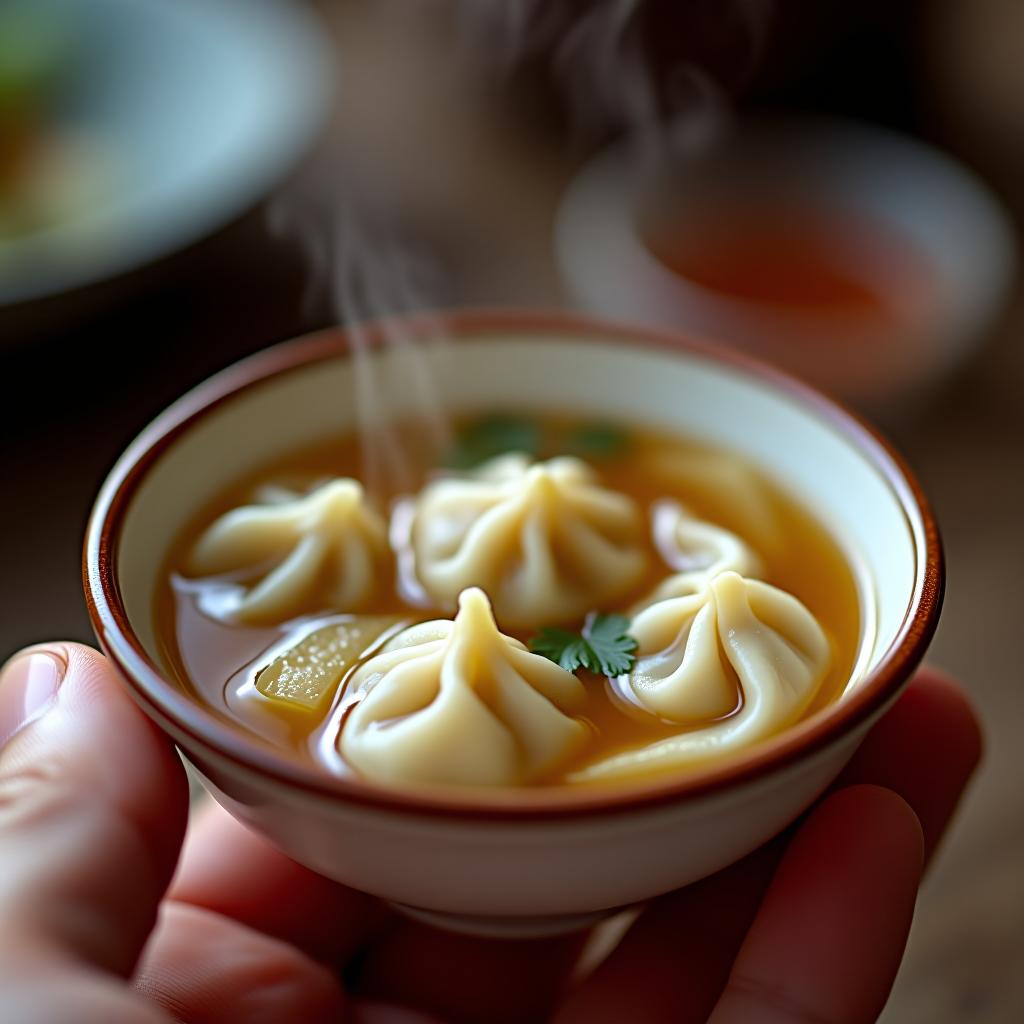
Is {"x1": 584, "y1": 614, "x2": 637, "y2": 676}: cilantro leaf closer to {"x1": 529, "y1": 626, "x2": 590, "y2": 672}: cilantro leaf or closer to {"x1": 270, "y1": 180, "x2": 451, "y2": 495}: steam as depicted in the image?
{"x1": 529, "y1": 626, "x2": 590, "y2": 672}: cilantro leaf

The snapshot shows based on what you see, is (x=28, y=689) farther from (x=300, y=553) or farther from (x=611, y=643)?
(x=611, y=643)

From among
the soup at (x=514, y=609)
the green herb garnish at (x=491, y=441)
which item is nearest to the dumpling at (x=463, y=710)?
the soup at (x=514, y=609)

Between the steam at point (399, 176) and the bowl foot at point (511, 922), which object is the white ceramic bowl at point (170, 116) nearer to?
the steam at point (399, 176)

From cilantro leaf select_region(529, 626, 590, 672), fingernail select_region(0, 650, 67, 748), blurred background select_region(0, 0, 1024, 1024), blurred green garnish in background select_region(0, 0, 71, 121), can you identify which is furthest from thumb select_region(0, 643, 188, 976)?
blurred green garnish in background select_region(0, 0, 71, 121)

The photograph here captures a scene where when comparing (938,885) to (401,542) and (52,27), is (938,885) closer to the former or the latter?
(401,542)

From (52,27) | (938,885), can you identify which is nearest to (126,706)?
(938,885)

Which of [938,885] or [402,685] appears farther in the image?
[938,885]

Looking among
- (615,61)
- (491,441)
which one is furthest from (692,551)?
(615,61)
